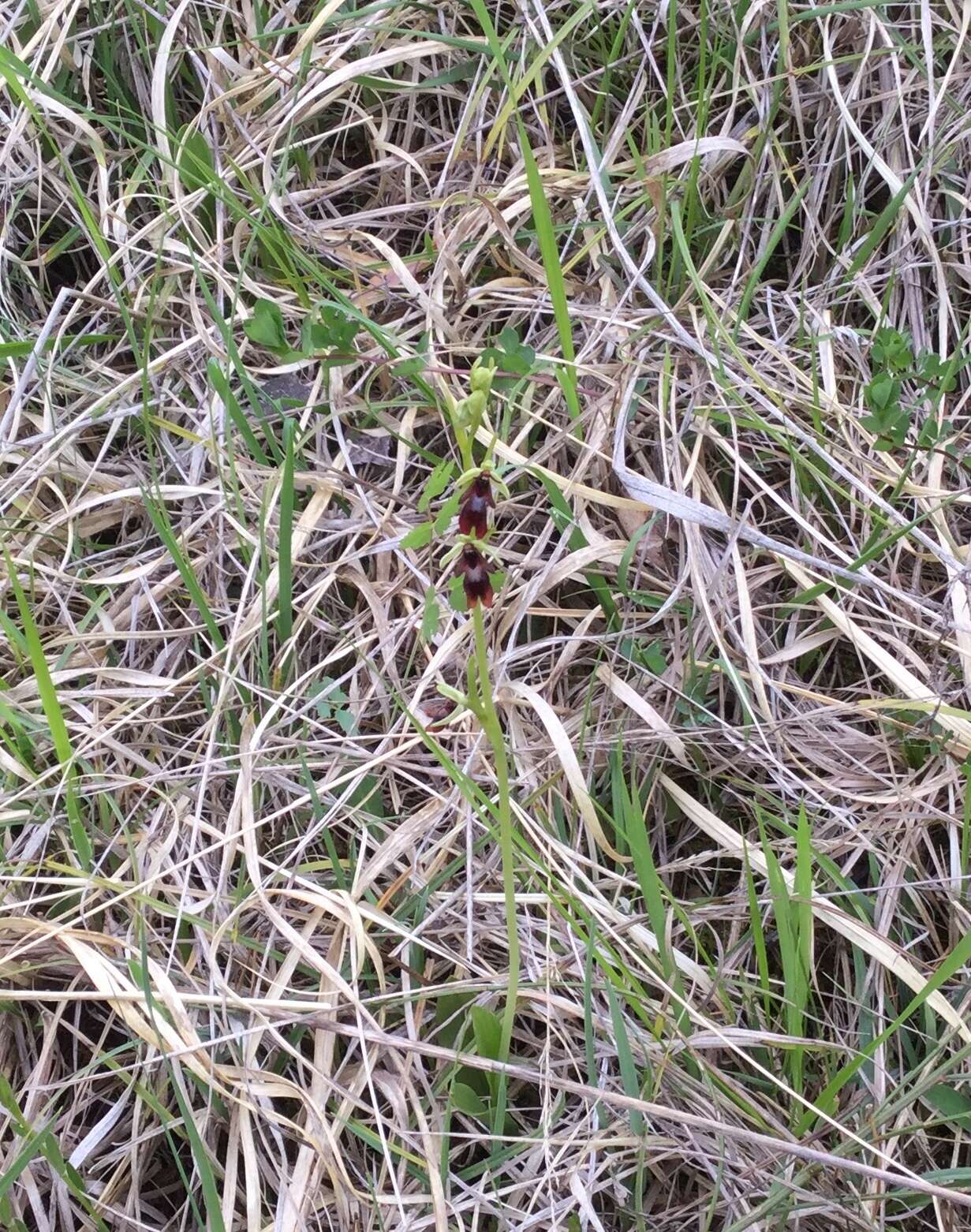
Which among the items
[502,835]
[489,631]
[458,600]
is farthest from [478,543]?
[489,631]

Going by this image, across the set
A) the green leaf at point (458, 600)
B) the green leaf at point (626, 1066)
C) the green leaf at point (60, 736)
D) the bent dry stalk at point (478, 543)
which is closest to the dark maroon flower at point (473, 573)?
the bent dry stalk at point (478, 543)

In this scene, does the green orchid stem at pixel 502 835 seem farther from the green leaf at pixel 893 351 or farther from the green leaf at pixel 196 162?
the green leaf at pixel 196 162

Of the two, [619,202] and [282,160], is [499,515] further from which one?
[282,160]

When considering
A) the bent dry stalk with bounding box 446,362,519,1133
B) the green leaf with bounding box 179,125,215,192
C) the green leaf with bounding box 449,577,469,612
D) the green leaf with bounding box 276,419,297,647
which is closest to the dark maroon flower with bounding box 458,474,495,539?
the bent dry stalk with bounding box 446,362,519,1133

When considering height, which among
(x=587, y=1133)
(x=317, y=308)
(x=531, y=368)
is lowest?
(x=587, y=1133)

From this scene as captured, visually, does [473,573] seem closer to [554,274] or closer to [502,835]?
[502,835]

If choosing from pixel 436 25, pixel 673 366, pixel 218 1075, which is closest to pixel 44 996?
pixel 218 1075
